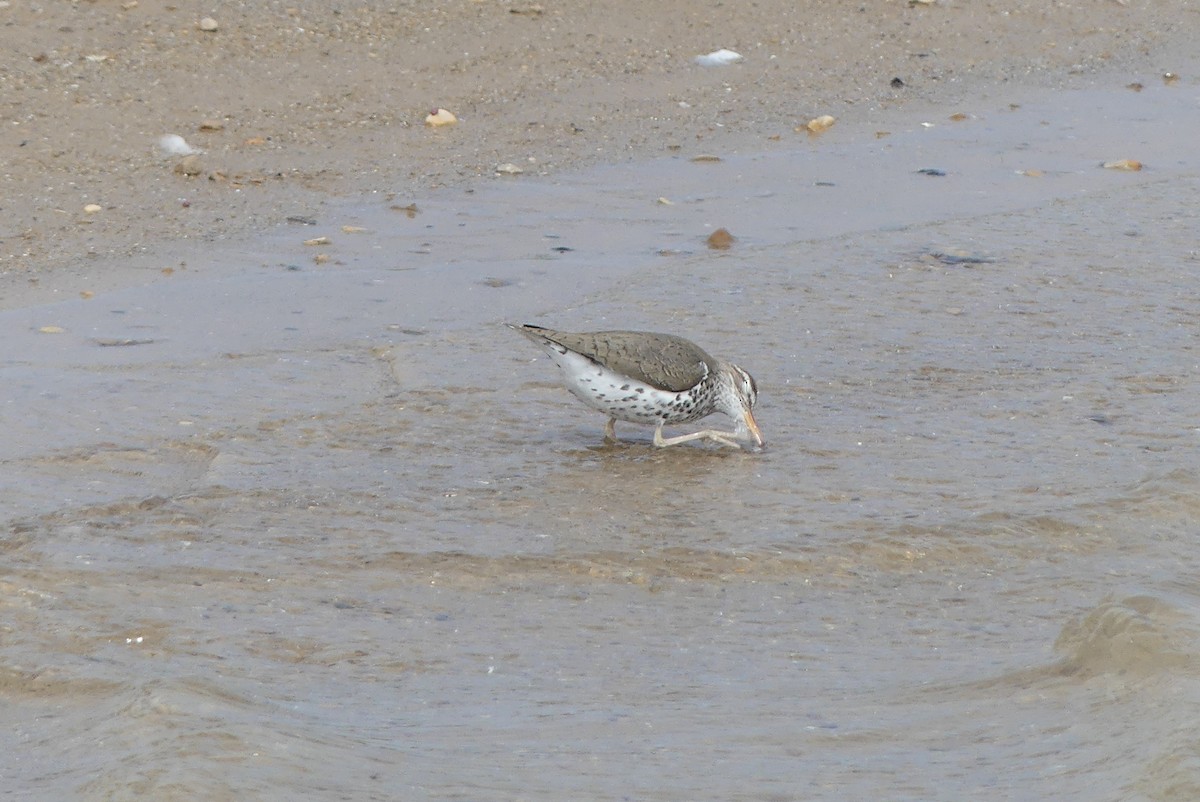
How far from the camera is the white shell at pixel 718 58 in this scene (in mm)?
11656

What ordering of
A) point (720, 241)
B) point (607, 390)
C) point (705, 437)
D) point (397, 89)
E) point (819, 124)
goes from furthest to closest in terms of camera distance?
point (819, 124), point (397, 89), point (720, 241), point (705, 437), point (607, 390)

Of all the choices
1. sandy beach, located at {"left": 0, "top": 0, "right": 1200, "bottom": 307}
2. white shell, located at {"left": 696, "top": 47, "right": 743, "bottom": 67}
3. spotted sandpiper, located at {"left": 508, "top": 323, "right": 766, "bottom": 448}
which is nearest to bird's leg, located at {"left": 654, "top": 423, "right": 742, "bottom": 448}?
spotted sandpiper, located at {"left": 508, "top": 323, "right": 766, "bottom": 448}

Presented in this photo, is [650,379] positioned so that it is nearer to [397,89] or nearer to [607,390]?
[607,390]

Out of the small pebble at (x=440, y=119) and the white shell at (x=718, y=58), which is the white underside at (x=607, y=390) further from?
the white shell at (x=718, y=58)

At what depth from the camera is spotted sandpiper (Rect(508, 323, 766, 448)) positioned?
601 cm

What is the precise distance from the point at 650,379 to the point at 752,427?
40 cm

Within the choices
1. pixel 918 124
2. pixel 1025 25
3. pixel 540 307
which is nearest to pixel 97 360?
pixel 540 307

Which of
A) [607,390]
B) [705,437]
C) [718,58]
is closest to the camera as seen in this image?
[607,390]

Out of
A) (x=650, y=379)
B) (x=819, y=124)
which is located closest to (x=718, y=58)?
(x=819, y=124)

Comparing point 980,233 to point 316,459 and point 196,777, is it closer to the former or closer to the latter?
point 316,459

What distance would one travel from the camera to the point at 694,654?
4.44 m

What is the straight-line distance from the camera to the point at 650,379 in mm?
6070

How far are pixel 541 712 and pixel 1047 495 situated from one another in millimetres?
2247

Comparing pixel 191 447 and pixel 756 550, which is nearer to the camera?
pixel 756 550
